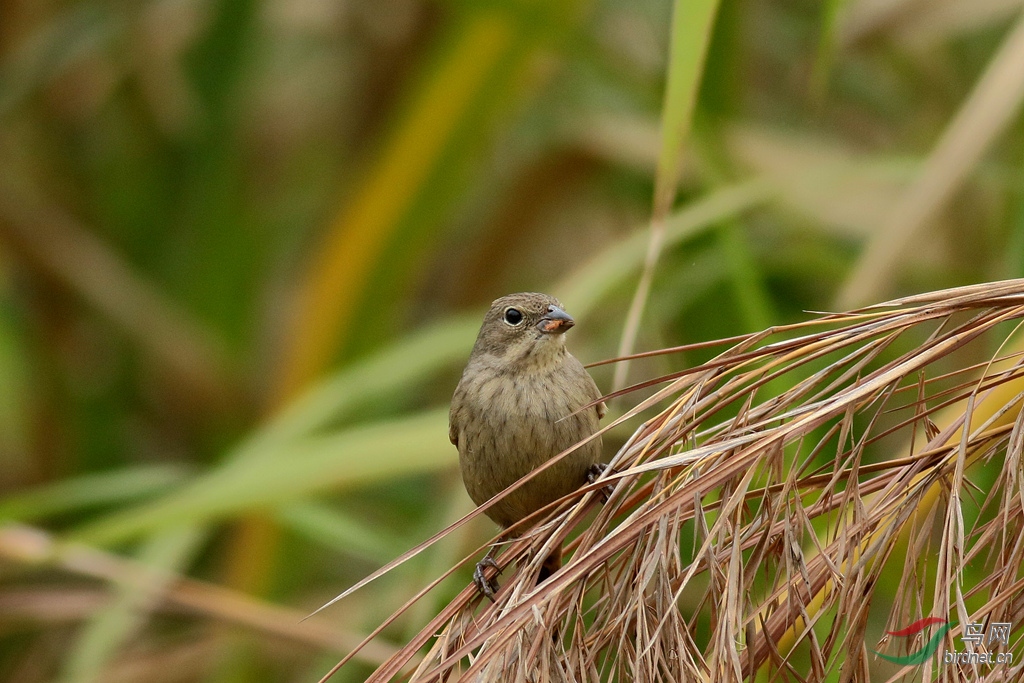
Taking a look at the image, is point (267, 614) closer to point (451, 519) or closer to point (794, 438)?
point (451, 519)

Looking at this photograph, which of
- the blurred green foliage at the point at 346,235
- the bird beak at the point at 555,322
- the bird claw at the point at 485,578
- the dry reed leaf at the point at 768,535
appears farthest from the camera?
the blurred green foliage at the point at 346,235

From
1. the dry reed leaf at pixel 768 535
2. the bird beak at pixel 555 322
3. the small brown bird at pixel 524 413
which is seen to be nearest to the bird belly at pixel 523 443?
the small brown bird at pixel 524 413

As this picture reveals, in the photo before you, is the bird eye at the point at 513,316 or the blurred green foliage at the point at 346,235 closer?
the bird eye at the point at 513,316

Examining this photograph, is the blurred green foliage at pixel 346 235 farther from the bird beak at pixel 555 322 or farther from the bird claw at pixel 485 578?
the bird claw at pixel 485 578

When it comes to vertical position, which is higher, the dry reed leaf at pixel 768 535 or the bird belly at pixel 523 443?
the bird belly at pixel 523 443

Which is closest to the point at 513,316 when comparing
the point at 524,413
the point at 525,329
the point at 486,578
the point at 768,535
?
the point at 525,329

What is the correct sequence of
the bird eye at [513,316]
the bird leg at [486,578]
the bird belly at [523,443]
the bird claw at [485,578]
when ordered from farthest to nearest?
the bird eye at [513,316], the bird belly at [523,443], the bird leg at [486,578], the bird claw at [485,578]
